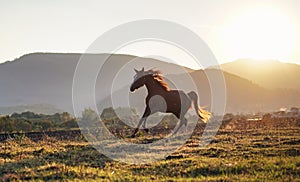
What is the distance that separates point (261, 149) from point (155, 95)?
19.0 feet

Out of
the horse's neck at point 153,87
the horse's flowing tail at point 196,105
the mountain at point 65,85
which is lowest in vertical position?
the horse's flowing tail at point 196,105

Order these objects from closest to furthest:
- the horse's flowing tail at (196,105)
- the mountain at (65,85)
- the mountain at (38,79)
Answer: the horse's flowing tail at (196,105) < the mountain at (65,85) < the mountain at (38,79)

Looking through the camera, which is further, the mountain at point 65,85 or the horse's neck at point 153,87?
the mountain at point 65,85

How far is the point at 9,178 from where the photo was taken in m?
9.48

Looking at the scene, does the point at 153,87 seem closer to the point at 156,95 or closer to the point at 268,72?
the point at 156,95

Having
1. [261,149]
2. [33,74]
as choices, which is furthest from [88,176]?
[33,74]

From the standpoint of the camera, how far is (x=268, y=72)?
466 ft

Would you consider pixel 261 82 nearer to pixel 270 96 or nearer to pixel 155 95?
pixel 270 96

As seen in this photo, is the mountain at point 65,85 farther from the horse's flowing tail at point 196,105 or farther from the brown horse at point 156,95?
the brown horse at point 156,95

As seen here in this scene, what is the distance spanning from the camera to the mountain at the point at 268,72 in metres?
134

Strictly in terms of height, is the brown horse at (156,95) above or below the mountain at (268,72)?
below

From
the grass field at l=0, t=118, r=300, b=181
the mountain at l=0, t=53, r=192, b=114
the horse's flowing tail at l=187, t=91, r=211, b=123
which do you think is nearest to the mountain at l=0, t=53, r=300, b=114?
the mountain at l=0, t=53, r=192, b=114

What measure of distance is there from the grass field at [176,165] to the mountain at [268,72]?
122122 millimetres

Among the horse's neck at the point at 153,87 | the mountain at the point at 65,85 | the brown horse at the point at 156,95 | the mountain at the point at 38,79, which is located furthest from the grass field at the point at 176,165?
the mountain at the point at 38,79
